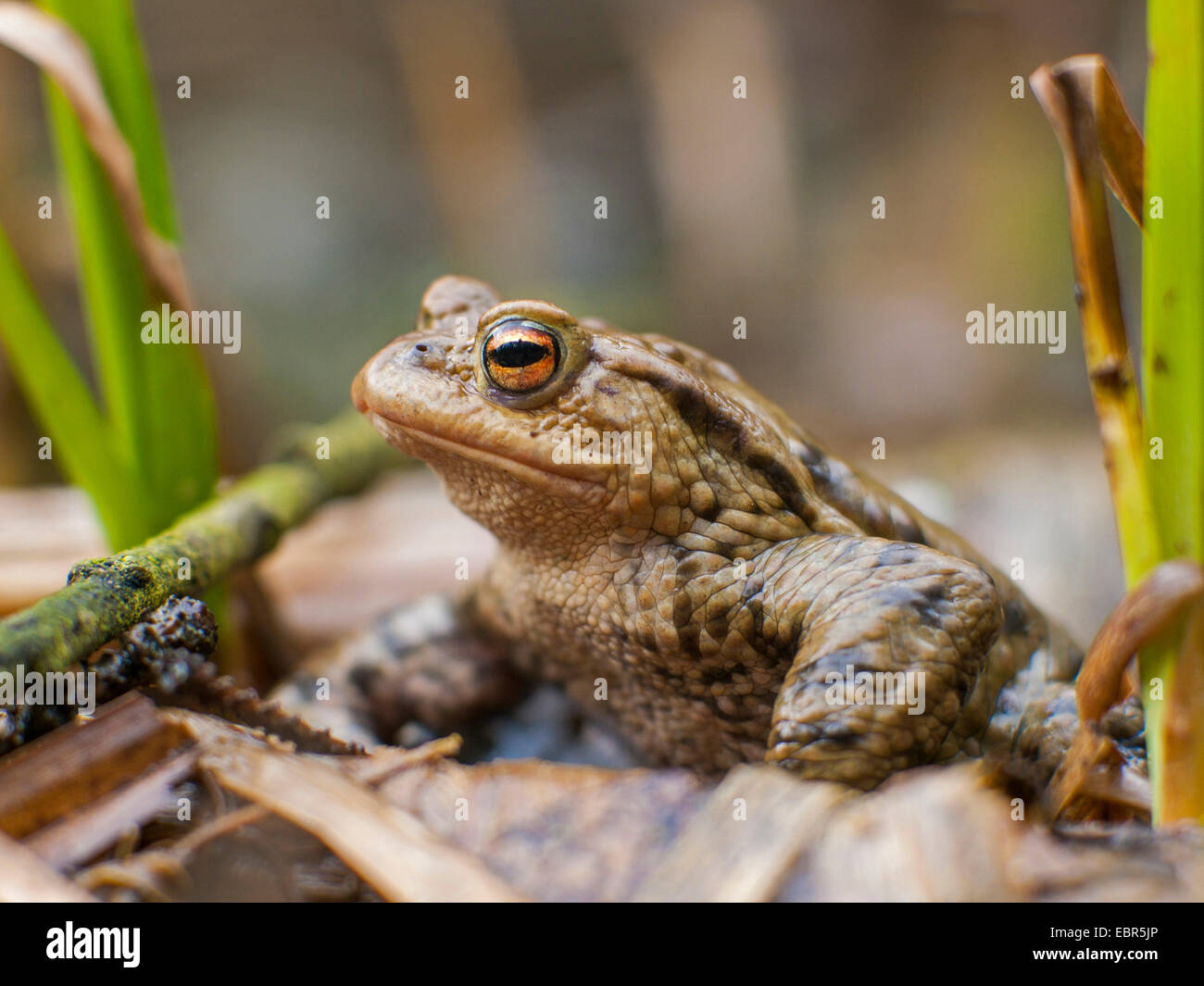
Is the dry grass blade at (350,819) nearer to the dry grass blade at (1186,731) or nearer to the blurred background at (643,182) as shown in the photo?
the dry grass blade at (1186,731)

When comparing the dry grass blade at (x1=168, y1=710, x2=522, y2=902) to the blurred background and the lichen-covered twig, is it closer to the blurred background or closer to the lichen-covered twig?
the lichen-covered twig

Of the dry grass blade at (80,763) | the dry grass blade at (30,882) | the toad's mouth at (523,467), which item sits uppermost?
the toad's mouth at (523,467)

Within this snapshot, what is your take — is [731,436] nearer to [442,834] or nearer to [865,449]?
[442,834]

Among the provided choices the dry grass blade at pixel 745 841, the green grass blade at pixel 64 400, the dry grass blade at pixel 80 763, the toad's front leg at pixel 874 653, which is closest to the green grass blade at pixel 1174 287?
the toad's front leg at pixel 874 653

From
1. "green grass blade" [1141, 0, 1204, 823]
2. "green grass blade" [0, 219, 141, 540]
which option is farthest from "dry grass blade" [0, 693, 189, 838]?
"green grass blade" [1141, 0, 1204, 823]

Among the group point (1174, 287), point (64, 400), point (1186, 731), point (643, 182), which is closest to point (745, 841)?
point (1186, 731)

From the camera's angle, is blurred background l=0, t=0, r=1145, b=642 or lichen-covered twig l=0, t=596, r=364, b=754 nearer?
lichen-covered twig l=0, t=596, r=364, b=754

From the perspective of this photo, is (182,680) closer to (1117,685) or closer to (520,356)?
(520,356)
